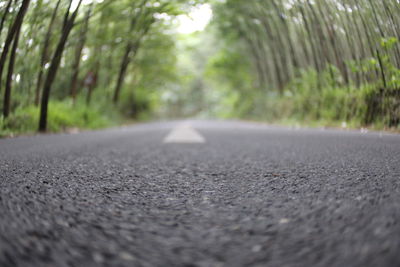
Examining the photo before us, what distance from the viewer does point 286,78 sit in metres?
14.2

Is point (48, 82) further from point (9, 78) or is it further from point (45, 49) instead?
point (9, 78)

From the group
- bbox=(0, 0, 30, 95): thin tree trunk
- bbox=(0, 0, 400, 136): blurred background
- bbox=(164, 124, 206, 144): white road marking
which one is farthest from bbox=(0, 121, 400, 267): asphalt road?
bbox=(0, 0, 30, 95): thin tree trunk

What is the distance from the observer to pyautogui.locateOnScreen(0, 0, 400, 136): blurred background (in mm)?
4352

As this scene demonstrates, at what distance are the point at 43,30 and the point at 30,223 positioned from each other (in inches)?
243

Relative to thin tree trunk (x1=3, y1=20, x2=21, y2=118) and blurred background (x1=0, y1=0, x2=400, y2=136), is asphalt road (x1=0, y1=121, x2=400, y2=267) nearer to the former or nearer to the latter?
blurred background (x1=0, y1=0, x2=400, y2=136)

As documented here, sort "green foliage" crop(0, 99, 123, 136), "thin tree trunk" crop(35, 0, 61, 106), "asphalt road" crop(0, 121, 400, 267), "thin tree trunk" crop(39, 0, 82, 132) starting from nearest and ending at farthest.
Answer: "asphalt road" crop(0, 121, 400, 267) < "thin tree trunk" crop(35, 0, 61, 106) < "green foliage" crop(0, 99, 123, 136) < "thin tree trunk" crop(39, 0, 82, 132)

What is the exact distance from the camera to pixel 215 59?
2073cm

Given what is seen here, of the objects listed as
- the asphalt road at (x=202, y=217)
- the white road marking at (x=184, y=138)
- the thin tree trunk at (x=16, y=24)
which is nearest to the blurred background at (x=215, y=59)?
the thin tree trunk at (x=16, y=24)

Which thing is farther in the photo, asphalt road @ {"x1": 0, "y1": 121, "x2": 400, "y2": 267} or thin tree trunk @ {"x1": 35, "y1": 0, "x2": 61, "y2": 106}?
thin tree trunk @ {"x1": 35, "y1": 0, "x2": 61, "y2": 106}

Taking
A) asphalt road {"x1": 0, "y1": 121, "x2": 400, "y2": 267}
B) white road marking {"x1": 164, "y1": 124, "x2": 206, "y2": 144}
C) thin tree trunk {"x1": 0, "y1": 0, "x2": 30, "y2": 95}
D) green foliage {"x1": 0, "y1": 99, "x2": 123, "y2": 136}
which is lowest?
asphalt road {"x1": 0, "y1": 121, "x2": 400, "y2": 267}

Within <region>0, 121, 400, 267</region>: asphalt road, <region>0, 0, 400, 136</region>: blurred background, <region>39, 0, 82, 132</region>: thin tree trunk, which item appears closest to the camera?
<region>0, 121, 400, 267</region>: asphalt road

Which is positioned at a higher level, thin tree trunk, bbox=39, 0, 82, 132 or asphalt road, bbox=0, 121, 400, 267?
thin tree trunk, bbox=39, 0, 82, 132

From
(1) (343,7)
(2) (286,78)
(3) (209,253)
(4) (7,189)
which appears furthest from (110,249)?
(2) (286,78)

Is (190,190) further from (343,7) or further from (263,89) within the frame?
(263,89)
